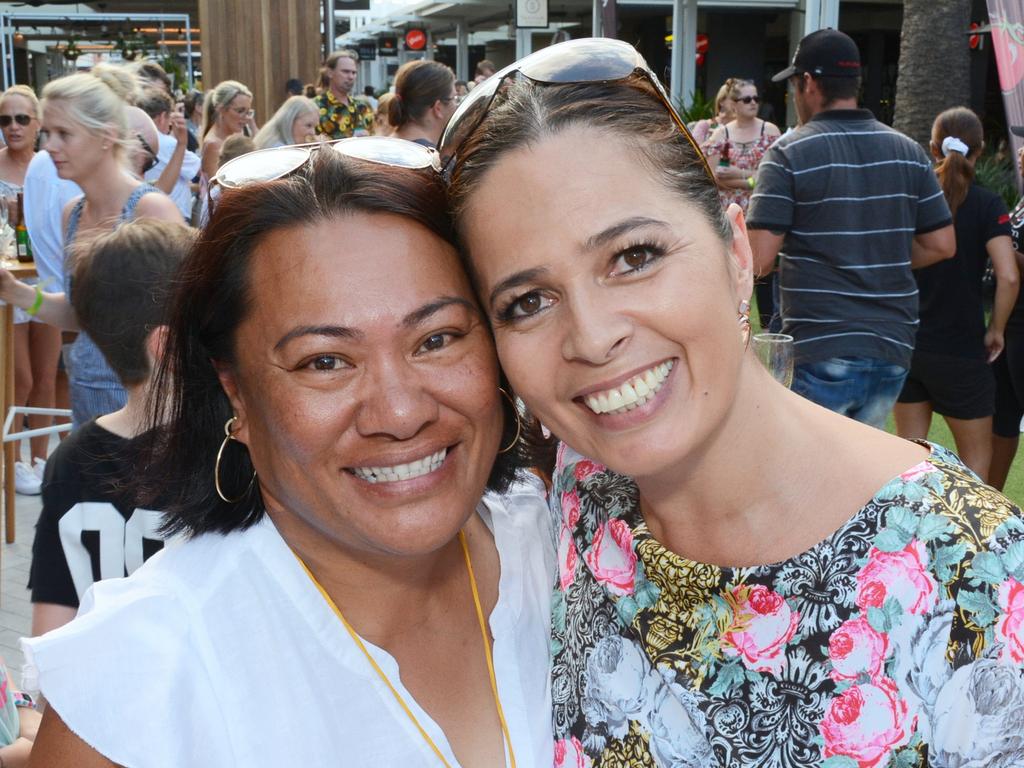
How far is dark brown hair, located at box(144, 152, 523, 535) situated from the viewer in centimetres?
180

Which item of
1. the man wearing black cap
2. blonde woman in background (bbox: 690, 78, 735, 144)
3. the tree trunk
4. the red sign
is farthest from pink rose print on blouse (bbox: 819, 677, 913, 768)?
the red sign

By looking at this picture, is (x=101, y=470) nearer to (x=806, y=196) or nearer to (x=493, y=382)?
(x=493, y=382)

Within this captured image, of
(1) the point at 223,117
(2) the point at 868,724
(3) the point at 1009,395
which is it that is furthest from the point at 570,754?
(1) the point at 223,117

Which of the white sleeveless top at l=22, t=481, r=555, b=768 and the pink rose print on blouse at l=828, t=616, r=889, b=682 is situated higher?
the pink rose print on blouse at l=828, t=616, r=889, b=682

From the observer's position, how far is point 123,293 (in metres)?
3.25

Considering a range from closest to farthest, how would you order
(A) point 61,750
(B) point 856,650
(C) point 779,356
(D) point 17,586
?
(B) point 856,650, (A) point 61,750, (C) point 779,356, (D) point 17,586

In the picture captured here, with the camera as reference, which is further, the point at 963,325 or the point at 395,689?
the point at 963,325

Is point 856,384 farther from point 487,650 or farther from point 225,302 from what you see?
point 225,302

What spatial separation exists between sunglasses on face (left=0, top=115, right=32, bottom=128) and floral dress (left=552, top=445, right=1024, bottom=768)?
25.7ft

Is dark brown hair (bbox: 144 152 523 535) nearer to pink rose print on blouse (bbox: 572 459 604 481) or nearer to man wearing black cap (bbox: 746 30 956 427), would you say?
pink rose print on blouse (bbox: 572 459 604 481)

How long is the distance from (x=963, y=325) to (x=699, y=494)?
4.79m

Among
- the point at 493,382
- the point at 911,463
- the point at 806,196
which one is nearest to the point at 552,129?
the point at 493,382

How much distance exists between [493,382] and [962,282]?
490 cm

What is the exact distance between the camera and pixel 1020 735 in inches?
54.3
